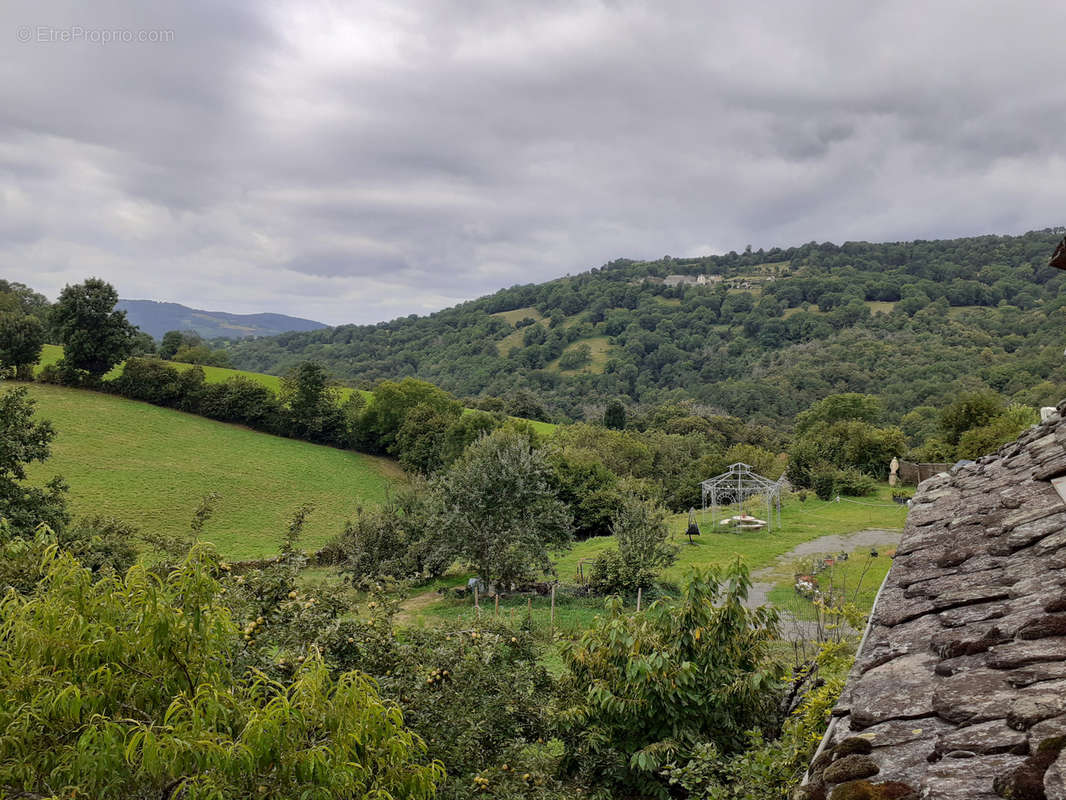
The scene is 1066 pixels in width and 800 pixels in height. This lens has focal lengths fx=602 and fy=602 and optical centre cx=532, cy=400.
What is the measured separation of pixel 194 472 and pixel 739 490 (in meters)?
33.7

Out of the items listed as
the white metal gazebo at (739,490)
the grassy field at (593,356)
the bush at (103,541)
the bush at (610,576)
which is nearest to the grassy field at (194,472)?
the bush at (103,541)

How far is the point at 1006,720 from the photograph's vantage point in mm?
2148

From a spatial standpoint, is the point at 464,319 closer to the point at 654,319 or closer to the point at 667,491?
the point at 654,319

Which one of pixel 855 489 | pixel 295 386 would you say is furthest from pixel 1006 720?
pixel 295 386

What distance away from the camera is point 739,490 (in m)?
29.6

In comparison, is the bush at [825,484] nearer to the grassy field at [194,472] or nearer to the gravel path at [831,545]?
the gravel path at [831,545]

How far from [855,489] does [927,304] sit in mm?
91246

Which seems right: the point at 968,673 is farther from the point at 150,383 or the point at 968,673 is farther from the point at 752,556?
the point at 150,383

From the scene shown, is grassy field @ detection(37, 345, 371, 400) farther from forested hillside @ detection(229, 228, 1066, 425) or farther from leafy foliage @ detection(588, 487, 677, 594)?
forested hillside @ detection(229, 228, 1066, 425)

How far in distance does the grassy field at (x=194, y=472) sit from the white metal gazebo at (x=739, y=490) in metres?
20.5

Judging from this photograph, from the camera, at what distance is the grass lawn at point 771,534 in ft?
77.6

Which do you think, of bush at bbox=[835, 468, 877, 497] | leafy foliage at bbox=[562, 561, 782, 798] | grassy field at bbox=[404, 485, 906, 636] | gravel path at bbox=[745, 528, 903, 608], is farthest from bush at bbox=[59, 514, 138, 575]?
bush at bbox=[835, 468, 877, 497]

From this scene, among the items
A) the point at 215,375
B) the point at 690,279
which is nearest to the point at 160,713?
the point at 215,375

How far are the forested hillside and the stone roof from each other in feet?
198
